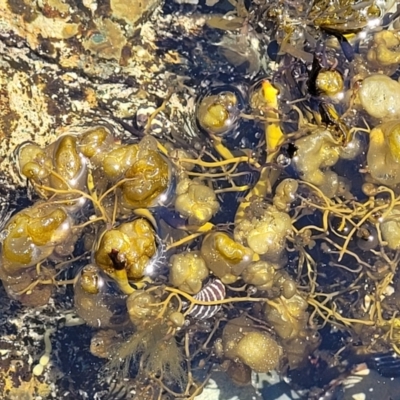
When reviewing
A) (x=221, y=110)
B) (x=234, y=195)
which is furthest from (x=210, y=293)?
(x=221, y=110)

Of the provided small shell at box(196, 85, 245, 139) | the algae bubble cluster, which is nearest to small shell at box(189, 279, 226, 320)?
the algae bubble cluster

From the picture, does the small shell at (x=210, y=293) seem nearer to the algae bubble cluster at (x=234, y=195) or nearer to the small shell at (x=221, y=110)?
the algae bubble cluster at (x=234, y=195)

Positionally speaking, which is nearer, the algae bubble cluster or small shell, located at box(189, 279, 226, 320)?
the algae bubble cluster

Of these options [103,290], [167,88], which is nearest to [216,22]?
[167,88]

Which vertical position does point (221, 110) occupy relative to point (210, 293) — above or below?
above

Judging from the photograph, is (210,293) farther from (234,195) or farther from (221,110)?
(221,110)

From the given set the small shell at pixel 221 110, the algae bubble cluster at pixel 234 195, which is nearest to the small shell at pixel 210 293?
the algae bubble cluster at pixel 234 195

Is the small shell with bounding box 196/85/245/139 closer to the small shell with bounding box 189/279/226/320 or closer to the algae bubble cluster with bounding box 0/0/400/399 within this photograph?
the algae bubble cluster with bounding box 0/0/400/399

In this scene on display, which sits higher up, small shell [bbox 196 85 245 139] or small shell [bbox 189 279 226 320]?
small shell [bbox 196 85 245 139]
